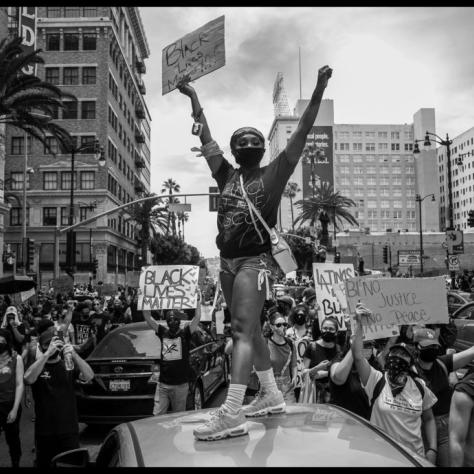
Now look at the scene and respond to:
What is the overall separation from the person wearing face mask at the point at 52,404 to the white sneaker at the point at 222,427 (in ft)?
11.5

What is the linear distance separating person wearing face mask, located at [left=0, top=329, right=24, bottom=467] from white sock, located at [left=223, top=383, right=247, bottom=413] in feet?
14.1

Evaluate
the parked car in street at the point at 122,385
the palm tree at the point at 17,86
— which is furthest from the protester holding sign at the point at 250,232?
the palm tree at the point at 17,86

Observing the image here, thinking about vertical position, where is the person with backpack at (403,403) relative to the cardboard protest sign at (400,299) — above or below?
below

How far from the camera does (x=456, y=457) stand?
3.93 meters

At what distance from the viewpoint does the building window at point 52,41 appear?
6138 centimetres

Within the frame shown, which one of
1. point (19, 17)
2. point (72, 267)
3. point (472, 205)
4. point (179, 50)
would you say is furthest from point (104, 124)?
point (472, 205)

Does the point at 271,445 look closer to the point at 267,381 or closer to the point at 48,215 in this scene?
the point at 267,381

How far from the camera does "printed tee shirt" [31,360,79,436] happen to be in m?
5.93

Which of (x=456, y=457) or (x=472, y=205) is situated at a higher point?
(x=472, y=205)

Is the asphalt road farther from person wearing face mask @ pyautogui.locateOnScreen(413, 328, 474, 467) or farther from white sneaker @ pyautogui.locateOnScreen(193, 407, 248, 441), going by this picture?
white sneaker @ pyautogui.locateOnScreen(193, 407, 248, 441)

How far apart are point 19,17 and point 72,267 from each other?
1757cm

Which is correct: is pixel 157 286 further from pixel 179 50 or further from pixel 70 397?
pixel 179 50

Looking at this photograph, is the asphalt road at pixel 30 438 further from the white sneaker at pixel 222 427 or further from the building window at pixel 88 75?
the building window at pixel 88 75

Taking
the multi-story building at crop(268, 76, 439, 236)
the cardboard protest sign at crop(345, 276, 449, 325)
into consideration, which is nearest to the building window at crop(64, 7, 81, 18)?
the cardboard protest sign at crop(345, 276, 449, 325)
